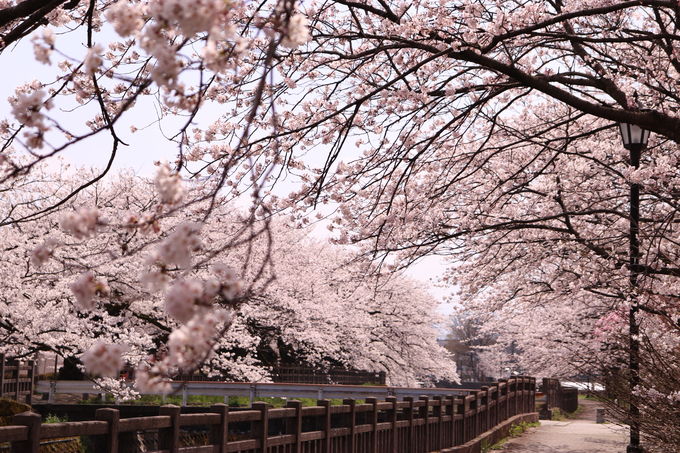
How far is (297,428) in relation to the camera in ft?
26.2

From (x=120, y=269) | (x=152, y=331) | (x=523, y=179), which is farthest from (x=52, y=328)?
(x=523, y=179)

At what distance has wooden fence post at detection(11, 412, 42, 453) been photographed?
4855 mm

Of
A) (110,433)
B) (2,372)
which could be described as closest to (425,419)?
(110,433)

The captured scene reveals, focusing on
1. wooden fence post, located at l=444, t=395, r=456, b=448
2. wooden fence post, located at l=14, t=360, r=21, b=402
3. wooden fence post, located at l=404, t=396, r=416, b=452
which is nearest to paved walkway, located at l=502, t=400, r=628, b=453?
wooden fence post, located at l=444, t=395, r=456, b=448

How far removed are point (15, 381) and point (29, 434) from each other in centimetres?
1658

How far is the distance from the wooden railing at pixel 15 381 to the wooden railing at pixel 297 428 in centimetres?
916

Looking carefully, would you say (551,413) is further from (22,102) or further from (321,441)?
(22,102)

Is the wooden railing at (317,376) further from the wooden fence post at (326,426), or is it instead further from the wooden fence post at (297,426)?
the wooden fence post at (297,426)

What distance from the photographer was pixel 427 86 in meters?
8.74

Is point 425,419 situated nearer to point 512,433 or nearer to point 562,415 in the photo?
point 512,433

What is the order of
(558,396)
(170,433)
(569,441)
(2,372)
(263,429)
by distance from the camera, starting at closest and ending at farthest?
(170,433)
(263,429)
(569,441)
(2,372)
(558,396)

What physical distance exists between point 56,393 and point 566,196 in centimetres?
1586

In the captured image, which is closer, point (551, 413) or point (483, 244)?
point (483, 244)

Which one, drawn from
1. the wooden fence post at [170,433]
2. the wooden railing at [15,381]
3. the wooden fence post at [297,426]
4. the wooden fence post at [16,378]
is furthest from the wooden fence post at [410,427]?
the wooden fence post at [16,378]
